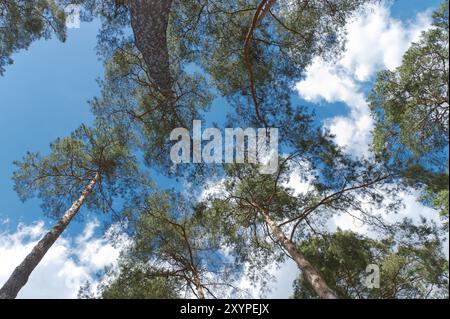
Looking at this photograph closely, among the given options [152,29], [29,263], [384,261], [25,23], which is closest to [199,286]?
[29,263]

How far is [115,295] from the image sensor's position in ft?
18.7

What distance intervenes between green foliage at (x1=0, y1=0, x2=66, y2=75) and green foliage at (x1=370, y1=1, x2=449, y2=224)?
630 cm

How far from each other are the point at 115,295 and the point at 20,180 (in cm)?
296

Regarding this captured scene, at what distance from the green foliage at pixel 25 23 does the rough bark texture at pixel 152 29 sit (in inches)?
106

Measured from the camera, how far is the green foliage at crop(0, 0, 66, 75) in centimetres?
665

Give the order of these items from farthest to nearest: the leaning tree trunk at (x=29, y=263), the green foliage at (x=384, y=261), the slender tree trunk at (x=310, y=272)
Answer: the green foliage at (x=384, y=261) < the leaning tree trunk at (x=29, y=263) < the slender tree trunk at (x=310, y=272)

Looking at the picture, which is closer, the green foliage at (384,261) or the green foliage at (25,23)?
the green foliage at (384,261)

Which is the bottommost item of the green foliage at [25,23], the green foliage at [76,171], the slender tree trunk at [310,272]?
the slender tree trunk at [310,272]

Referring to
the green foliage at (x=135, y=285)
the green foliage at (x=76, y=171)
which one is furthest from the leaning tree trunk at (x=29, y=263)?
the green foliage at (x=135, y=285)

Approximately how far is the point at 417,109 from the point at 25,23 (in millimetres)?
7184

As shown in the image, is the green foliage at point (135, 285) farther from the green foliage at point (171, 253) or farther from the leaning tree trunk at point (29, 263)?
the leaning tree trunk at point (29, 263)

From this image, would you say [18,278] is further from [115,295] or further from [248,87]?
[248,87]

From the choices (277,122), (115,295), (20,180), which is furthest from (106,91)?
(115,295)

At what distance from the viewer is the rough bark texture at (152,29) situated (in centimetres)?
508
